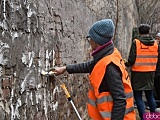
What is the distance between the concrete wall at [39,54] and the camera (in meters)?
2.34

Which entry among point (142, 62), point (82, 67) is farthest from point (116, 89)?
point (142, 62)

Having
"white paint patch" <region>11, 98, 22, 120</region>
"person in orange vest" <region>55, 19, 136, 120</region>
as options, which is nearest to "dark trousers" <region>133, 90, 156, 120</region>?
"person in orange vest" <region>55, 19, 136, 120</region>

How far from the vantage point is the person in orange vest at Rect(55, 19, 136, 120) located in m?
2.38

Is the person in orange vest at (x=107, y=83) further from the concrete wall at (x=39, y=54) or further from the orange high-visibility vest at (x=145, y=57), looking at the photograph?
the orange high-visibility vest at (x=145, y=57)

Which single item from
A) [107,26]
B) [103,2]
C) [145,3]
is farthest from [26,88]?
[145,3]

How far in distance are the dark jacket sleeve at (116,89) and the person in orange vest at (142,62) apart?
8.16ft

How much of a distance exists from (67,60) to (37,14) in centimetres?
94

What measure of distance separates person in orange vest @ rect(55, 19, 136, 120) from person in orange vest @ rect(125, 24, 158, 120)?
7.68 feet

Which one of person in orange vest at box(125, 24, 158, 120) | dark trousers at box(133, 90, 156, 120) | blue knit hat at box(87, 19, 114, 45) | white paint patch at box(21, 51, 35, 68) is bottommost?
dark trousers at box(133, 90, 156, 120)

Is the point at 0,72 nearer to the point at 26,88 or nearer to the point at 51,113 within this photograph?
the point at 26,88

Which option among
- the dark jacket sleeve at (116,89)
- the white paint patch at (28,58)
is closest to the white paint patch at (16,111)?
the white paint patch at (28,58)

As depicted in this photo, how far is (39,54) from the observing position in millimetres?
2832

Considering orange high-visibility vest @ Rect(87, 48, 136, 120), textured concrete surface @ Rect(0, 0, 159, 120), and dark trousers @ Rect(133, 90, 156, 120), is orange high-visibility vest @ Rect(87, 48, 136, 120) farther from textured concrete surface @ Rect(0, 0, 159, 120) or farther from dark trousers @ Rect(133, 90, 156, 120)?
dark trousers @ Rect(133, 90, 156, 120)

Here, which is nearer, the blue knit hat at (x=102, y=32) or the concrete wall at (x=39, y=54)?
the concrete wall at (x=39, y=54)
